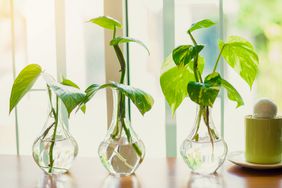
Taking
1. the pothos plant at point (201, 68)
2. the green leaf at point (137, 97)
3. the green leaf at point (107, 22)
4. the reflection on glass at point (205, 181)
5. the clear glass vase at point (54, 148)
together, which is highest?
the green leaf at point (107, 22)

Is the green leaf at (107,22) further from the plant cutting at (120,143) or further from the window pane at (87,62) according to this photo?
the window pane at (87,62)

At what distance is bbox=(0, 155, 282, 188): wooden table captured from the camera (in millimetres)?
1056

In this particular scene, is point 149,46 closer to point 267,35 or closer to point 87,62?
point 87,62

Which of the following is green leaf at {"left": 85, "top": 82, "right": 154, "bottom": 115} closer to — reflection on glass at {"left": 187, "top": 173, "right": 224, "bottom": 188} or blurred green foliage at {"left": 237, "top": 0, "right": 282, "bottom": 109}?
reflection on glass at {"left": 187, "top": 173, "right": 224, "bottom": 188}

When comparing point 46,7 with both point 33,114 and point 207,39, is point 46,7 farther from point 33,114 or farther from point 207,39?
point 207,39

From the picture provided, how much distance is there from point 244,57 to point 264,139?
22 cm

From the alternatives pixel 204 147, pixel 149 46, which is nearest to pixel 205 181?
pixel 204 147

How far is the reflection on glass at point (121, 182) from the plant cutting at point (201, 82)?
14cm

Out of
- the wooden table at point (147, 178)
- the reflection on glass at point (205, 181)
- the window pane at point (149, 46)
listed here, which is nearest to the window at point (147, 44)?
the window pane at point (149, 46)

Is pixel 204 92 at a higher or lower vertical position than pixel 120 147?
higher

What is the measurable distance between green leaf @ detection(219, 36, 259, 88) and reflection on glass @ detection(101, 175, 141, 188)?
0.38m

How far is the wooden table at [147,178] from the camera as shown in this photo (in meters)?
1.06

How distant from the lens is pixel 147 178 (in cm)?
112

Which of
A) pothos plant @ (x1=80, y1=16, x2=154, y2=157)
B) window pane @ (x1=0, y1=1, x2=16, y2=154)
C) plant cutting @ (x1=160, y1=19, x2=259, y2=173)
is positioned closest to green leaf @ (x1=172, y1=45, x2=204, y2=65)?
plant cutting @ (x1=160, y1=19, x2=259, y2=173)
